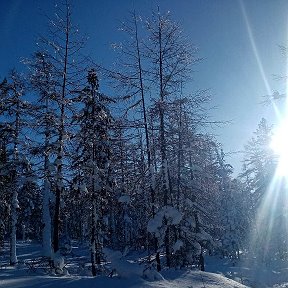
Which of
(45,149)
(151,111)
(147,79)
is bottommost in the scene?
(45,149)

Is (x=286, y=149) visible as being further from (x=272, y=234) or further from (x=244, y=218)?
(x=244, y=218)

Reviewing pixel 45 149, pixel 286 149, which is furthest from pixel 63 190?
pixel 286 149

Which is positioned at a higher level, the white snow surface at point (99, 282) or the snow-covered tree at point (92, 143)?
the snow-covered tree at point (92, 143)

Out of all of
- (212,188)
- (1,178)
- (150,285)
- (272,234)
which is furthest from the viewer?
(272,234)

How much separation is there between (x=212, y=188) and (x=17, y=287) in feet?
51.2

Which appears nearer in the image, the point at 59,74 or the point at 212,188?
the point at 59,74

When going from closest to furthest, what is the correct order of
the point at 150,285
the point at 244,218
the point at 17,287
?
the point at 17,287, the point at 150,285, the point at 244,218

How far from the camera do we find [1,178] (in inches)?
1009

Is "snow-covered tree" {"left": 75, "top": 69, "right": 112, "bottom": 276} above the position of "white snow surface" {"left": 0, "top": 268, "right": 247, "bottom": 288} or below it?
above

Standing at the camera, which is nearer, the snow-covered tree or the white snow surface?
the white snow surface

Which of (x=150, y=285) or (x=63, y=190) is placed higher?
(x=63, y=190)

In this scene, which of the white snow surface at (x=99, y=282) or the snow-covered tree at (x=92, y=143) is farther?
the snow-covered tree at (x=92, y=143)

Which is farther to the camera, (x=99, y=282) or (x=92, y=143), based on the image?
(x=92, y=143)

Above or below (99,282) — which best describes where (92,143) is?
above
